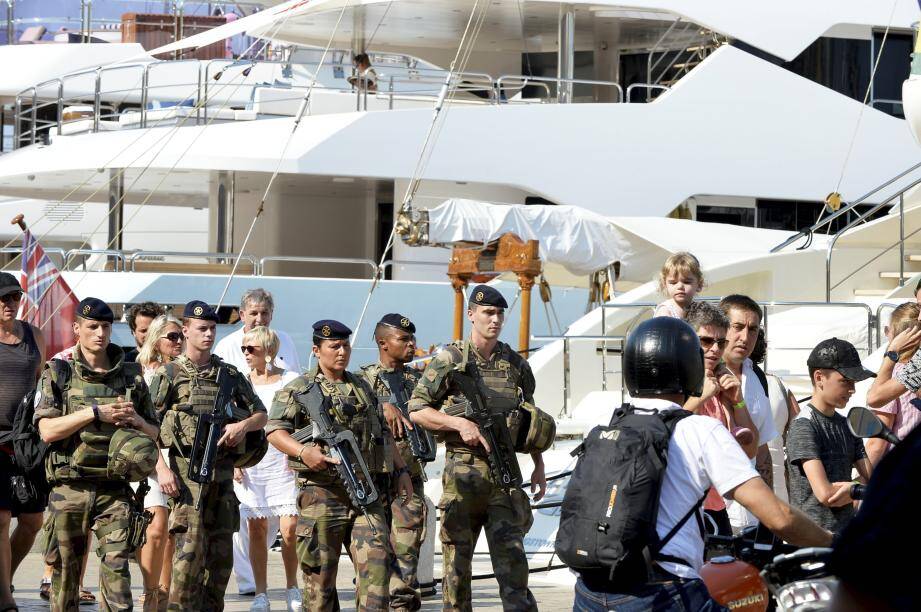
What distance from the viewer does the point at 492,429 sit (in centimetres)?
712

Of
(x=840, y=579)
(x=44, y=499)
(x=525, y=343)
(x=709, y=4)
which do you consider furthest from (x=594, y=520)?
(x=709, y=4)

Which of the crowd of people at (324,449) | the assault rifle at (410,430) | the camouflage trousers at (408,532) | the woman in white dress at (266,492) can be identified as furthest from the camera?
the woman in white dress at (266,492)

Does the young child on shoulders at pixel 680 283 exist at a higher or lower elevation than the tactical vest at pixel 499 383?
higher

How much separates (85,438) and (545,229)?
845 cm

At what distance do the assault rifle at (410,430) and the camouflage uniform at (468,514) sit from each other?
3.14 ft

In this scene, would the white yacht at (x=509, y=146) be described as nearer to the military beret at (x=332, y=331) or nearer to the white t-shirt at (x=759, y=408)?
the military beret at (x=332, y=331)

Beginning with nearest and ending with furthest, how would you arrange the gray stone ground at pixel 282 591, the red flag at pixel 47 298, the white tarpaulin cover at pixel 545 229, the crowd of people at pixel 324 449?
the crowd of people at pixel 324 449 < the gray stone ground at pixel 282 591 < the red flag at pixel 47 298 < the white tarpaulin cover at pixel 545 229

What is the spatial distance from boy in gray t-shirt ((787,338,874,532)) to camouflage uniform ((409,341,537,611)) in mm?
1556

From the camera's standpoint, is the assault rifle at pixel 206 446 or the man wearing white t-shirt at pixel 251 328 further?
the man wearing white t-shirt at pixel 251 328

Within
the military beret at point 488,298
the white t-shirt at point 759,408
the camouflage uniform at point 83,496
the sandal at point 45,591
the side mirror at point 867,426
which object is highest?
the military beret at point 488,298

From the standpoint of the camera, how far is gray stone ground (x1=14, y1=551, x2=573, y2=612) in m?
8.52

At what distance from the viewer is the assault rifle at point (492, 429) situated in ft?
23.3

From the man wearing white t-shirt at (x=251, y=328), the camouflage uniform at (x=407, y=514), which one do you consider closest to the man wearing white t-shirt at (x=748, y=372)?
the camouflage uniform at (x=407, y=514)

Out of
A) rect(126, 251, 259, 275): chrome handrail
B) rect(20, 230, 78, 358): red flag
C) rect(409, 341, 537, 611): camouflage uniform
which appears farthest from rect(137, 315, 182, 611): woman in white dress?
rect(126, 251, 259, 275): chrome handrail
